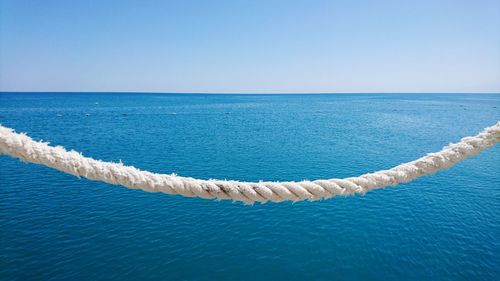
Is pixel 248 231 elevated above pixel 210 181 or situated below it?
below

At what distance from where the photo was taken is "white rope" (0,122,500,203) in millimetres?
1584

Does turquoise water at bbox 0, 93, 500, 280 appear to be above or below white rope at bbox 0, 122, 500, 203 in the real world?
below

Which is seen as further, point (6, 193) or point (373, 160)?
point (373, 160)

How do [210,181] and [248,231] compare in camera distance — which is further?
[248,231]

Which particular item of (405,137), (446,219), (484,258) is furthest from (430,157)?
(405,137)

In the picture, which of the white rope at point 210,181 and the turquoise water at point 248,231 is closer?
the white rope at point 210,181

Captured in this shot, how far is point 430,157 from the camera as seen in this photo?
199 centimetres

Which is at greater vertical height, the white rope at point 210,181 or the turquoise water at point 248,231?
the white rope at point 210,181

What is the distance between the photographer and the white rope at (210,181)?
5.20 ft

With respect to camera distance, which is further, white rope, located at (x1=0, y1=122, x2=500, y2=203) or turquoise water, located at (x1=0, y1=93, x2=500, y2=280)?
turquoise water, located at (x1=0, y1=93, x2=500, y2=280)

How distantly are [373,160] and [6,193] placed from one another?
34.8 m

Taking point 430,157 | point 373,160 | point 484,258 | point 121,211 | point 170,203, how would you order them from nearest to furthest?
point 430,157 < point 484,258 < point 121,211 < point 170,203 < point 373,160

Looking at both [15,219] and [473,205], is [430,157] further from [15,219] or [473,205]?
[473,205]

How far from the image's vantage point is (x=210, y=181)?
1.81 meters
